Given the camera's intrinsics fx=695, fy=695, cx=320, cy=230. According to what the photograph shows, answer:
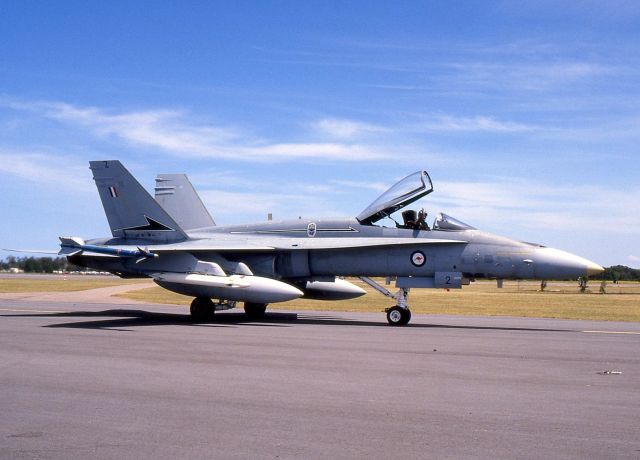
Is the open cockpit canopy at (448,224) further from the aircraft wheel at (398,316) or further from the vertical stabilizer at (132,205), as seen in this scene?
the vertical stabilizer at (132,205)

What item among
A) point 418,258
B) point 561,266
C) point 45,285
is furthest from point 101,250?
point 45,285

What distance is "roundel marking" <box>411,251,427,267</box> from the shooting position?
58.8 ft

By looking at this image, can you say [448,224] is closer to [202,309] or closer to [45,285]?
[202,309]

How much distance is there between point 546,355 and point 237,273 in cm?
979

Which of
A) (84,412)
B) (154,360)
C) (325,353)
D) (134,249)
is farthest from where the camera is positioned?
Result: (134,249)

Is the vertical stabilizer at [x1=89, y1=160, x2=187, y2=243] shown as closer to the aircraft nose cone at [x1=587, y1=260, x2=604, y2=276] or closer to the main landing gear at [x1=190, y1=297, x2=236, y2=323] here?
the main landing gear at [x1=190, y1=297, x2=236, y2=323]

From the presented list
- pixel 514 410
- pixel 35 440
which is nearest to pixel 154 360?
pixel 35 440

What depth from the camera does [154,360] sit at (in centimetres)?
1016

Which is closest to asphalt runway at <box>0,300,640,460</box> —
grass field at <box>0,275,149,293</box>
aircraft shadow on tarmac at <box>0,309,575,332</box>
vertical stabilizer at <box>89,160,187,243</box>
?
aircraft shadow on tarmac at <box>0,309,575,332</box>

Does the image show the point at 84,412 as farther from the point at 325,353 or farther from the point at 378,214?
the point at 378,214

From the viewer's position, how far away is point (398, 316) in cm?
1781

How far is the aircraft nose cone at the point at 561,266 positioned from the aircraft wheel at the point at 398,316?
134 inches

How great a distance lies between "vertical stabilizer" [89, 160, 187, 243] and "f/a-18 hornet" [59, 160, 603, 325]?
0.10ft

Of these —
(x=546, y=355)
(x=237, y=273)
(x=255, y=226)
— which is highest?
(x=255, y=226)
